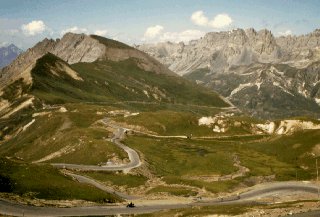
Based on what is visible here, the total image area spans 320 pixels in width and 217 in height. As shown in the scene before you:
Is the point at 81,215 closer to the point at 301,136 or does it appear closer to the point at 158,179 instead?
the point at 158,179

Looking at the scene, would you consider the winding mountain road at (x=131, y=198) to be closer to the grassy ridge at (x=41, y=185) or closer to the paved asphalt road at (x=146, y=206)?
the paved asphalt road at (x=146, y=206)

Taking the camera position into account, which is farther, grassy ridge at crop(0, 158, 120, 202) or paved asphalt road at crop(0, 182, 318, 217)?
grassy ridge at crop(0, 158, 120, 202)

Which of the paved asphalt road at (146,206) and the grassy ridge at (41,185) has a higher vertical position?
the grassy ridge at (41,185)

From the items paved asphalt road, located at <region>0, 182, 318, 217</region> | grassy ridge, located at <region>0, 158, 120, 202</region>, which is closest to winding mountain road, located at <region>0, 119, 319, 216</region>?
paved asphalt road, located at <region>0, 182, 318, 217</region>

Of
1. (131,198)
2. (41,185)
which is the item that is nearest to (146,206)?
(131,198)

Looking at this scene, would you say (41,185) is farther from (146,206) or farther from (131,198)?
(131,198)

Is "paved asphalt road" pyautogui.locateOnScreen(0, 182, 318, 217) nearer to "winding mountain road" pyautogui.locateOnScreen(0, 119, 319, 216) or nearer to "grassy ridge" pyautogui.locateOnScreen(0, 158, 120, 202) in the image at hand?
"winding mountain road" pyautogui.locateOnScreen(0, 119, 319, 216)

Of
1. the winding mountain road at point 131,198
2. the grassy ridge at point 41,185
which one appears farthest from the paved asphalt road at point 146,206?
the grassy ridge at point 41,185

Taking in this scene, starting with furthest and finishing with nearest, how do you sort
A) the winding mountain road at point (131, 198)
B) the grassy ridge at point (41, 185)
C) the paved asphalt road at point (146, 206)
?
the grassy ridge at point (41, 185) < the winding mountain road at point (131, 198) < the paved asphalt road at point (146, 206)
